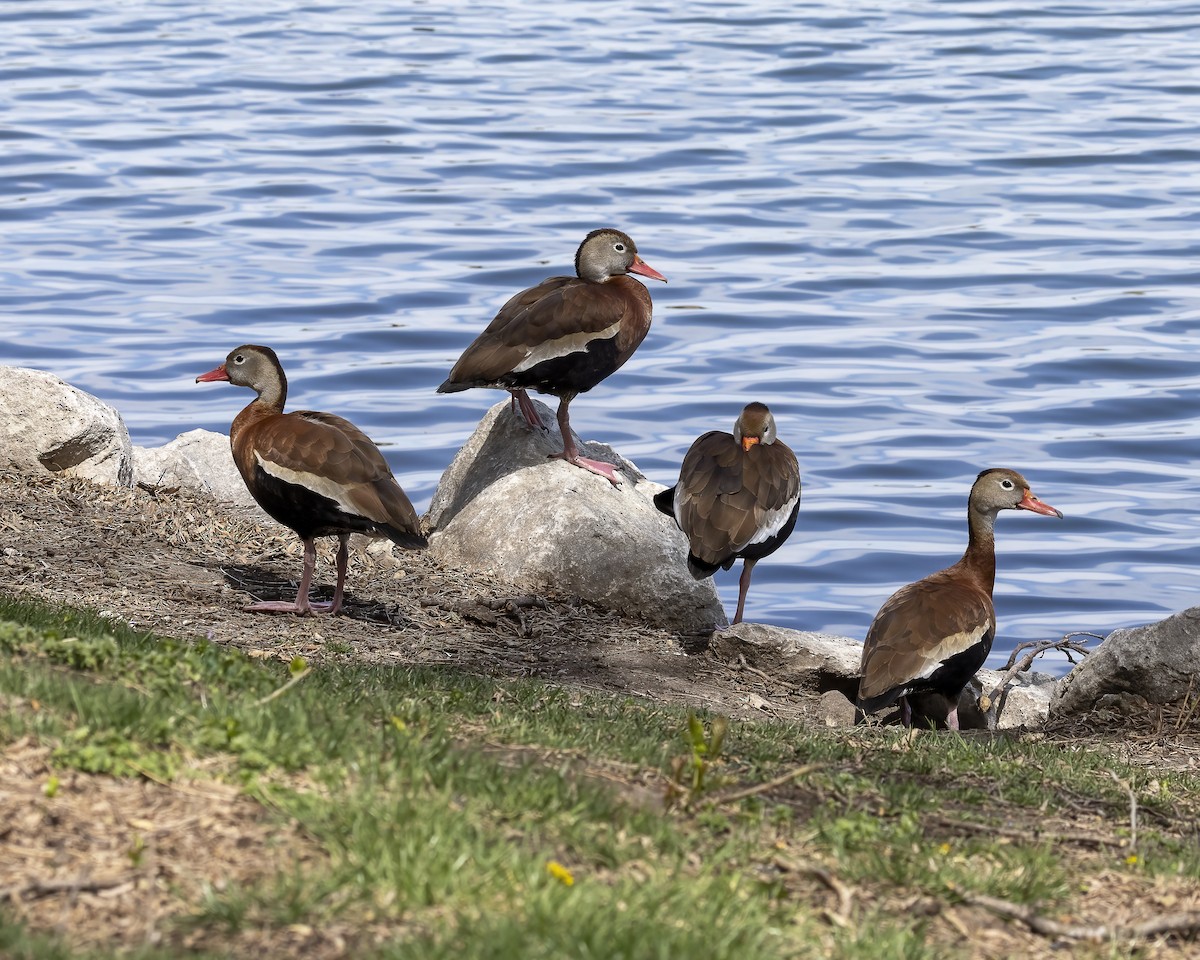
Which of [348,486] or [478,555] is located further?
[478,555]

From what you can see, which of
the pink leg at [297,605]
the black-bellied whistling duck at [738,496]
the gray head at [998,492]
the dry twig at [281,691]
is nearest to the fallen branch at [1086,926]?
the dry twig at [281,691]

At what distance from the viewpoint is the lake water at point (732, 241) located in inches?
596

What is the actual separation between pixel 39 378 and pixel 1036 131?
63.0 ft

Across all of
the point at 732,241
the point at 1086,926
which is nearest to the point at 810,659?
the point at 1086,926

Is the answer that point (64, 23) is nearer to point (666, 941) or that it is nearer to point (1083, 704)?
point (1083, 704)

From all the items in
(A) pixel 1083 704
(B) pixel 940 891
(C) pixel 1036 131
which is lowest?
(A) pixel 1083 704

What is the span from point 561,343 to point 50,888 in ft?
24.0

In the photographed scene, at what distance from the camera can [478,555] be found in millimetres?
11172

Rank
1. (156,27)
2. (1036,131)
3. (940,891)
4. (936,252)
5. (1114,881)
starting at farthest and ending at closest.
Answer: (156,27), (1036,131), (936,252), (1114,881), (940,891)

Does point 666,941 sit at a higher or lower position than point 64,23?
lower

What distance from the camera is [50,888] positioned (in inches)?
172

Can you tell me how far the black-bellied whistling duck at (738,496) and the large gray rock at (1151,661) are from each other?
206 cm

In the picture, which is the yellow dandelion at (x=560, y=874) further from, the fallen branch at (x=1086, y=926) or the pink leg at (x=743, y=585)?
the pink leg at (x=743, y=585)

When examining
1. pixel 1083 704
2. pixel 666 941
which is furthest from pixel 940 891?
pixel 1083 704
